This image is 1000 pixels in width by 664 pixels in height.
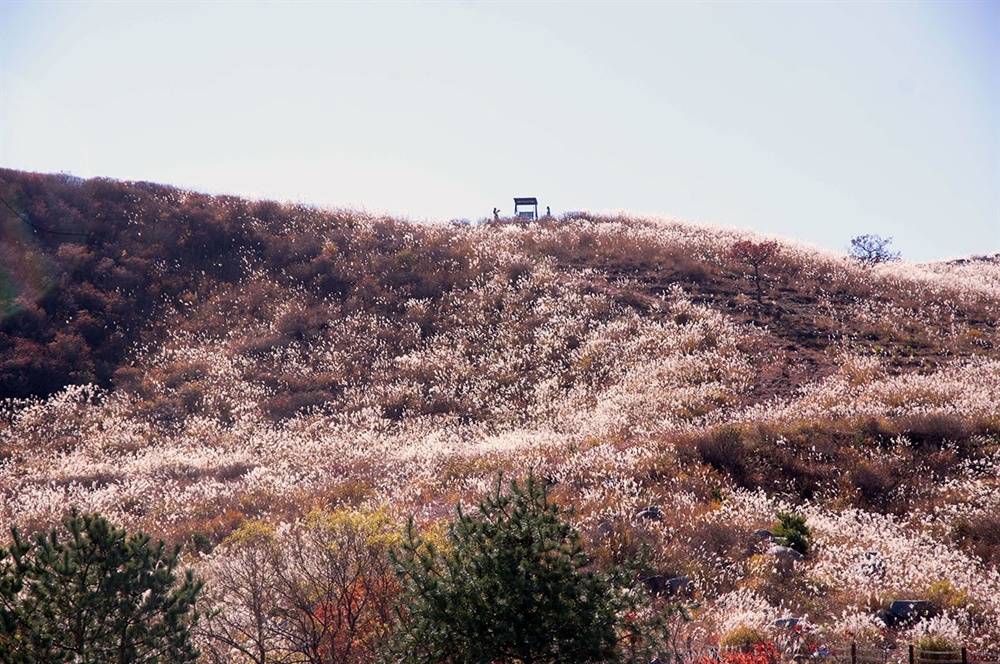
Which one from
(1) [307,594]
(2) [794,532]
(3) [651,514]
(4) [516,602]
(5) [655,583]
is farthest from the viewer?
(3) [651,514]

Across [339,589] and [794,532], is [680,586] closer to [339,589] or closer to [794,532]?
[794,532]

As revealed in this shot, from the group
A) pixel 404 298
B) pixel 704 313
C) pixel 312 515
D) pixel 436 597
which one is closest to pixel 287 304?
pixel 404 298

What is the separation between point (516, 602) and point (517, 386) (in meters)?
21.1

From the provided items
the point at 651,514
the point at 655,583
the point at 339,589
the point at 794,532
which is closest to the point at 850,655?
the point at 655,583

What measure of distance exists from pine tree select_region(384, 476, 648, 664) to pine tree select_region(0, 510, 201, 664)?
8.30 feet

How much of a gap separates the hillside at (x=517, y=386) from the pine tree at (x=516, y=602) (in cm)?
430

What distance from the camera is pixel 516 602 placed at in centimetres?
655

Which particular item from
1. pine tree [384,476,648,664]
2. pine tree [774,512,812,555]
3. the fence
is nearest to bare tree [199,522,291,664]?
pine tree [384,476,648,664]

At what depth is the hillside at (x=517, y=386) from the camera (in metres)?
14.0

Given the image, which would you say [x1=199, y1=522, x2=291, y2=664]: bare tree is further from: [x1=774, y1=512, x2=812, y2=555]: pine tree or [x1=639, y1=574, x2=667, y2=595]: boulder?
[x1=774, y1=512, x2=812, y2=555]: pine tree

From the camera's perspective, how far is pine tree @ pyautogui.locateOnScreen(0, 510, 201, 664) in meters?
6.84

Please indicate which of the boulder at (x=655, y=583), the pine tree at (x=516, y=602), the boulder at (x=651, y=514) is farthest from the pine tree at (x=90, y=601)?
the boulder at (x=651, y=514)

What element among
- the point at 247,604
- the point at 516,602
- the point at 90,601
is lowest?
the point at 247,604

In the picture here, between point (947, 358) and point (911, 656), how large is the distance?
20454 mm
